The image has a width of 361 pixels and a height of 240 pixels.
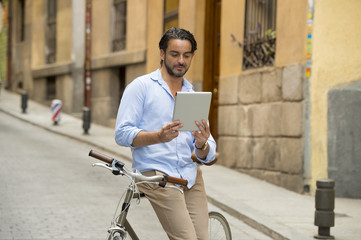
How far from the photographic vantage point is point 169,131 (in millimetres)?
3666

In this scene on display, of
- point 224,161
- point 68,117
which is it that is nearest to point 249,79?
point 224,161

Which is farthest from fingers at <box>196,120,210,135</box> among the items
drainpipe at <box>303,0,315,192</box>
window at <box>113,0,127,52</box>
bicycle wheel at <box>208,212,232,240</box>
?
window at <box>113,0,127,52</box>

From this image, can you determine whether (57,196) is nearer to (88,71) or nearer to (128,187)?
(128,187)

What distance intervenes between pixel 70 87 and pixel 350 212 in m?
16.0

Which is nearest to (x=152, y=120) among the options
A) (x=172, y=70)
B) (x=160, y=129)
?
(x=160, y=129)

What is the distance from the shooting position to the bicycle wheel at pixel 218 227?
16.0 ft

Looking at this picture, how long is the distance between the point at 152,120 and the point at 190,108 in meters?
0.40

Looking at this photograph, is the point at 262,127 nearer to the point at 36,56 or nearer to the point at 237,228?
the point at 237,228

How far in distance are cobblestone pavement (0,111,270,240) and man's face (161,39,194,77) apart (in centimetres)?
373

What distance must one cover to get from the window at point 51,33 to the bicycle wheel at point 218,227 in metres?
22.4

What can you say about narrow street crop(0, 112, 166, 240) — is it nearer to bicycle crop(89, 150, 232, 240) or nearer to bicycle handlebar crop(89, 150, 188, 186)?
bicycle crop(89, 150, 232, 240)

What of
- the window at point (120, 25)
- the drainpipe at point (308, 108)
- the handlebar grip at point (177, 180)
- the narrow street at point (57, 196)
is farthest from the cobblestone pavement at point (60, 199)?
the window at point (120, 25)

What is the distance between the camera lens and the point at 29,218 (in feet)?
26.7

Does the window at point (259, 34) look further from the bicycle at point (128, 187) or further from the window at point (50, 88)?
the window at point (50, 88)
